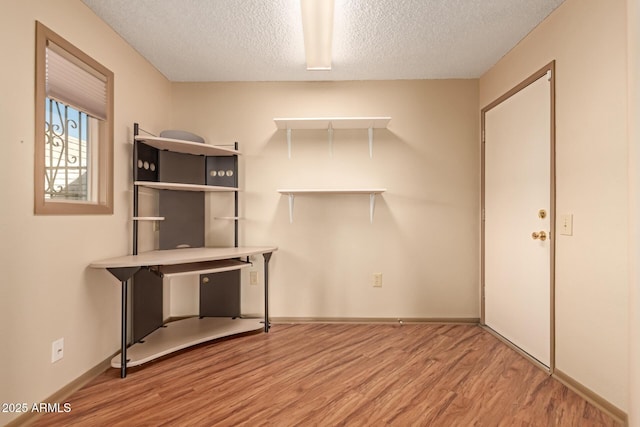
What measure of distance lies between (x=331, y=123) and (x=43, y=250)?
2.21 meters

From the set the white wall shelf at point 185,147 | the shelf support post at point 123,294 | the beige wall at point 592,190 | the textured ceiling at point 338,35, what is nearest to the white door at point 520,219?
the beige wall at point 592,190

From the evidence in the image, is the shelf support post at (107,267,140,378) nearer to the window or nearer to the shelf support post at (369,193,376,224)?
the window

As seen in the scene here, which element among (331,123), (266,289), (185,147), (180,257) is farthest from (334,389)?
(185,147)

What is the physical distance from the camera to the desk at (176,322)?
1.98 metres

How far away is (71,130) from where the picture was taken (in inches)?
77.9

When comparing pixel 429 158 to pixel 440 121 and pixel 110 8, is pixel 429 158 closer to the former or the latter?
pixel 440 121

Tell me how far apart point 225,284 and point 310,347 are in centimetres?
106

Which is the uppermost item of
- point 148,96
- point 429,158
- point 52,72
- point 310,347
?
point 148,96

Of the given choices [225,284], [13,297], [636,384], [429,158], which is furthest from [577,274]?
[13,297]

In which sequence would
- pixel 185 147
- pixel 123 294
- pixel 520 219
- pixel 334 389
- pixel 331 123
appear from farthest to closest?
pixel 331 123
pixel 185 147
pixel 520 219
pixel 123 294
pixel 334 389

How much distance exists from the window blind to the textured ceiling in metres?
0.42

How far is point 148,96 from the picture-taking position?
2.70m

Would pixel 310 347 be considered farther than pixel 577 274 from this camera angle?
Yes

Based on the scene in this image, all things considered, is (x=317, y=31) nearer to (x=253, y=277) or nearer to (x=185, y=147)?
(x=185, y=147)
